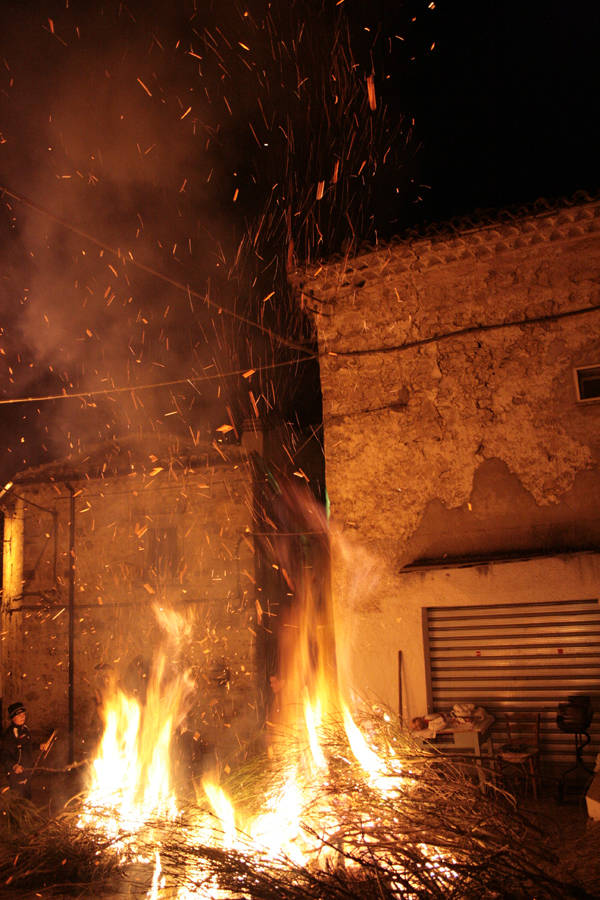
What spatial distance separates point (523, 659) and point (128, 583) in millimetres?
10553

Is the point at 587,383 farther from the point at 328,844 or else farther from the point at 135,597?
the point at 135,597

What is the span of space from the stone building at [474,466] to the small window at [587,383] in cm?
2

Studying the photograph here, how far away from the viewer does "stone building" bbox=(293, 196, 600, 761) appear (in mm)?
7789

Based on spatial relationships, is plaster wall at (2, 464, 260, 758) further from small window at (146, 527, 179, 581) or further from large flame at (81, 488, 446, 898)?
large flame at (81, 488, 446, 898)

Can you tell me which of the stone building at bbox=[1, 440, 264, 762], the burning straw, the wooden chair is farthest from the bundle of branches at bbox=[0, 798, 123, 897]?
the stone building at bbox=[1, 440, 264, 762]

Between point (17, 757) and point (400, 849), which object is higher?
point (400, 849)

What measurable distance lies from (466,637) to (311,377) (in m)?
11.1

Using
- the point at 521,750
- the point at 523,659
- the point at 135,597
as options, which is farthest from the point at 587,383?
the point at 135,597

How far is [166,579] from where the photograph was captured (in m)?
15.9

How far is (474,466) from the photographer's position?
8273 millimetres

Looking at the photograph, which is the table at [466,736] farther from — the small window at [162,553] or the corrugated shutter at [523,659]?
the small window at [162,553]

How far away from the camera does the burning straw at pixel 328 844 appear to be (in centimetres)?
381

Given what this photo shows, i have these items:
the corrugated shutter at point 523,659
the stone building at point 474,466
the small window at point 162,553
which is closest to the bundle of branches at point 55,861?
the stone building at point 474,466

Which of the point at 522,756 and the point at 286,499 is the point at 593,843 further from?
the point at 286,499
